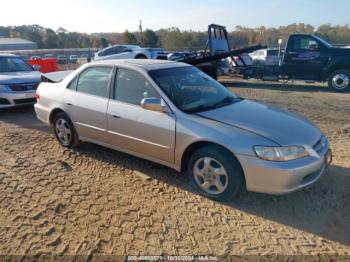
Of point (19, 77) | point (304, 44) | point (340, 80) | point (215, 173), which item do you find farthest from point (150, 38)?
point (215, 173)

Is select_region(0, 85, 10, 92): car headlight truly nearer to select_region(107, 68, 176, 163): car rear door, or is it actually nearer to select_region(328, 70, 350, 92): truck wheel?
select_region(107, 68, 176, 163): car rear door

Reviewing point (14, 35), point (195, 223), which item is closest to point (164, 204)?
point (195, 223)

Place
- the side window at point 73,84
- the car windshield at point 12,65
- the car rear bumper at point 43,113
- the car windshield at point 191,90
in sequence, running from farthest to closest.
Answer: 1. the car windshield at point 12,65
2. the car rear bumper at point 43,113
3. the side window at point 73,84
4. the car windshield at point 191,90

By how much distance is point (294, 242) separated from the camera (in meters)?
2.96

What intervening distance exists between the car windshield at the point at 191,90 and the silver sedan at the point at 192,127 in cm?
1

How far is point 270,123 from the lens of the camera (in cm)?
370

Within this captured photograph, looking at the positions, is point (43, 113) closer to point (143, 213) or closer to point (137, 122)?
point (137, 122)

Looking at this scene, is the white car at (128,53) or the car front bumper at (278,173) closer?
the car front bumper at (278,173)

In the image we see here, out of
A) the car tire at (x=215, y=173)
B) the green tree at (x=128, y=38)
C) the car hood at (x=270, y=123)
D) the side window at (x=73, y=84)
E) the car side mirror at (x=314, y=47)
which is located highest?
the green tree at (x=128, y=38)

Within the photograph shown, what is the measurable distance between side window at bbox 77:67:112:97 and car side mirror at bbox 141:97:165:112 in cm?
92

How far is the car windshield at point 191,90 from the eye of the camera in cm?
400

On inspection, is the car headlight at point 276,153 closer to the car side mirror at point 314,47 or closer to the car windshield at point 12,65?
the car windshield at point 12,65

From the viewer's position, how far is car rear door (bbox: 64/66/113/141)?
4.54 m

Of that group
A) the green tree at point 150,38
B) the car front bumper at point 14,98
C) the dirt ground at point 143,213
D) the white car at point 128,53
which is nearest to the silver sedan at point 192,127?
the dirt ground at point 143,213
